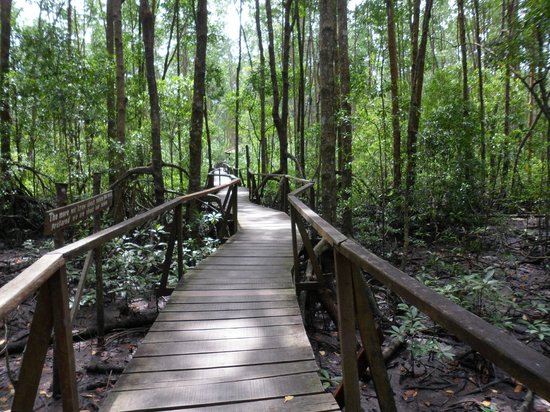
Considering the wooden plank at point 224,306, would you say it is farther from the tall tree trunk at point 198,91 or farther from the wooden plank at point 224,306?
the tall tree trunk at point 198,91

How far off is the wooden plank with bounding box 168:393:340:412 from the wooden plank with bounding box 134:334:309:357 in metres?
0.68

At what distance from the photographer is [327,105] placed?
6062mm

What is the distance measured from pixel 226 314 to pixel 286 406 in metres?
1.52

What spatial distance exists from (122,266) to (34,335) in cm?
410

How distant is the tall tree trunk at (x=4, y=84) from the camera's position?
9031 mm

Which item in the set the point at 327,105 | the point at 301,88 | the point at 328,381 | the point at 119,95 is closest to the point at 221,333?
the point at 328,381

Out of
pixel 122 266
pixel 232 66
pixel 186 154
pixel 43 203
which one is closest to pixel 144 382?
pixel 122 266

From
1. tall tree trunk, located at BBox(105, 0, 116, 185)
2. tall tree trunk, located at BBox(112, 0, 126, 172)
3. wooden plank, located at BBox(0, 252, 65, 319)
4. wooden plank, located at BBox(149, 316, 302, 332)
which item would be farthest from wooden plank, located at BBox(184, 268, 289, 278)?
tall tree trunk, located at BBox(112, 0, 126, 172)

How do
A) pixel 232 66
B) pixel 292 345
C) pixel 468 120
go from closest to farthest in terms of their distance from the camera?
pixel 292 345, pixel 468 120, pixel 232 66

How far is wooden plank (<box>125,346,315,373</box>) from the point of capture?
2.66 metres

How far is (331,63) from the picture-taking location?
6.05m

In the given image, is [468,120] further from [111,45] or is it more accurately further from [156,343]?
[111,45]

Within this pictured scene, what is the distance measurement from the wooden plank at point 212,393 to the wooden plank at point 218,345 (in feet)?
1.53

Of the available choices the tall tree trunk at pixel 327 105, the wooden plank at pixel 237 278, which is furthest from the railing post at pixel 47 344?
the tall tree trunk at pixel 327 105
